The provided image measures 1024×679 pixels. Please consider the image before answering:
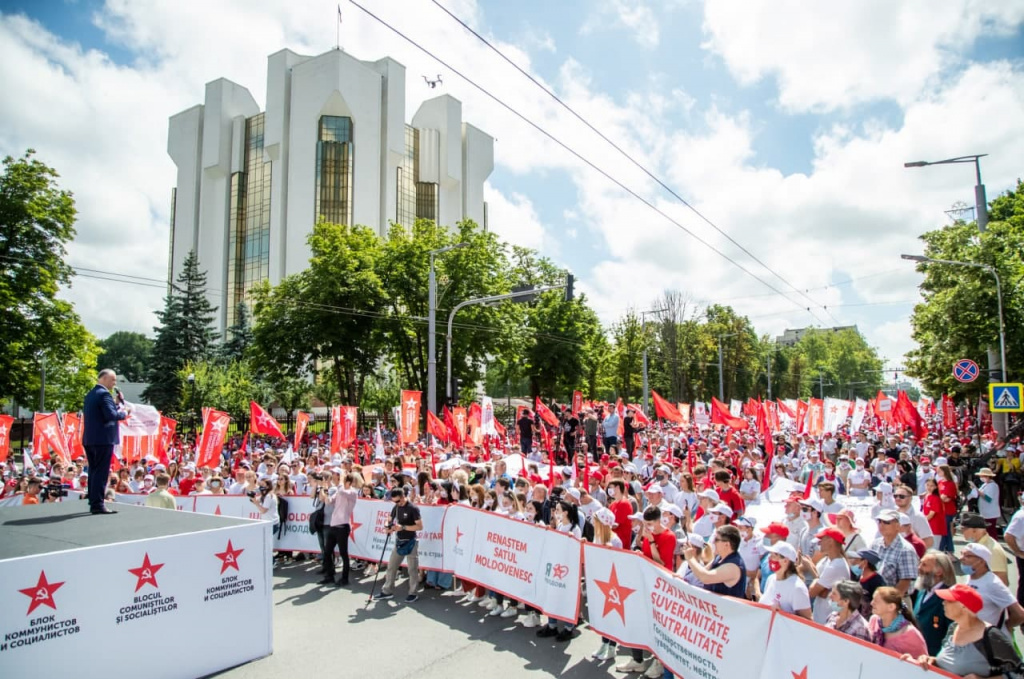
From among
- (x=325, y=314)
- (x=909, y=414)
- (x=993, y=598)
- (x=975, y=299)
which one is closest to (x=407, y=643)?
(x=993, y=598)

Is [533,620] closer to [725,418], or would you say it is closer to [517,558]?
[517,558]

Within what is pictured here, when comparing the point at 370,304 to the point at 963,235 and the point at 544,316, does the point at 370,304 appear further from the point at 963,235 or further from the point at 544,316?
the point at 963,235

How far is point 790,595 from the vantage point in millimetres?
5062

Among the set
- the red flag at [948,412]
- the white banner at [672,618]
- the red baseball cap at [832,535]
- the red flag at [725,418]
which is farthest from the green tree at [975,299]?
the white banner at [672,618]

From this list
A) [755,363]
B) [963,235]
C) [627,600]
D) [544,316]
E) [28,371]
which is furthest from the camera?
[755,363]

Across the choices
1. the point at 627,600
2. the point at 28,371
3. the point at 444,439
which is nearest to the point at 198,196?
the point at 28,371

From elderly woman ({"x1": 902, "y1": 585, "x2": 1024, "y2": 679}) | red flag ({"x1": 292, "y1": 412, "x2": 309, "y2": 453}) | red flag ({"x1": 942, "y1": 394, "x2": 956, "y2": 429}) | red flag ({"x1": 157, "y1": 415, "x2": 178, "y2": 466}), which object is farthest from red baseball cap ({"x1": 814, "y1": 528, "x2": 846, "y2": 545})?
red flag ({"x1": 942, "y1": 394, "x2": 956, "y2": 429})

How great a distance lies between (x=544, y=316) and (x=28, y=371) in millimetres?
29724

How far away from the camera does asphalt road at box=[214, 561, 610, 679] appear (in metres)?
6.89

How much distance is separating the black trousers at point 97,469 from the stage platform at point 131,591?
192 millimetres

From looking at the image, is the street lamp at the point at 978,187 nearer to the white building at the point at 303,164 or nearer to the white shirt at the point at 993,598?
the white shirt at the point at 993,598

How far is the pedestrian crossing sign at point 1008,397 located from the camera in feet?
50.4

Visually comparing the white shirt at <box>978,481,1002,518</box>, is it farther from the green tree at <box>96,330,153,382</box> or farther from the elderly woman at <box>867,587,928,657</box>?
the green tree at <box>96,330,153,382</box>

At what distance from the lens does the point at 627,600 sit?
6922 mm
